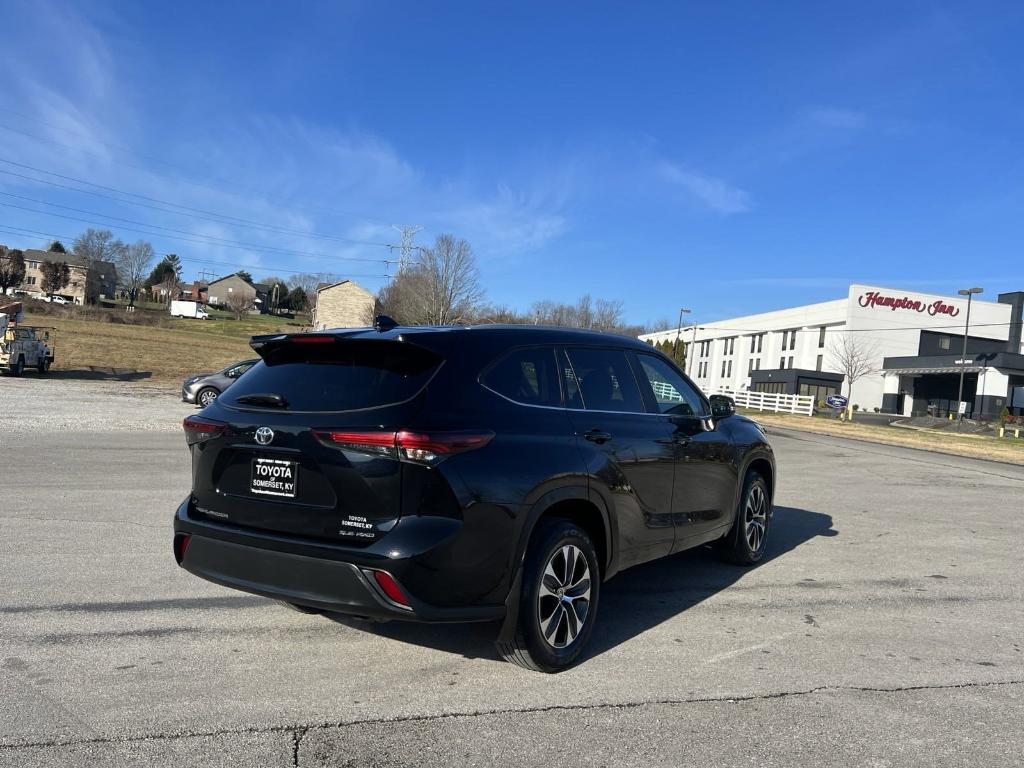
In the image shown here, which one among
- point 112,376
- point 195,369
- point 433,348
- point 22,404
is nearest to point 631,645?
point 433,348

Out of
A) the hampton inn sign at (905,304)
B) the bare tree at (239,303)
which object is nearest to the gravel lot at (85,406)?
the hampton inn sign at (905,304)

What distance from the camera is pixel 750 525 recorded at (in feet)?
21.0

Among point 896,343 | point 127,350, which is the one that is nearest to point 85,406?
point 127,350

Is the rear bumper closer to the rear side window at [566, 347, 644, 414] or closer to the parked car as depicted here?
the rear side window at [566, 347, 644, 414]

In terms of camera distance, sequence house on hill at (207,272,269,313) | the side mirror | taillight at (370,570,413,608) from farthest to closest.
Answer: house on hill at (207,272,269,313)
the side mirror
taillight at (370,570,413,608)

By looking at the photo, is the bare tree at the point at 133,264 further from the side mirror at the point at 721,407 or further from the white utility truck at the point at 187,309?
the side mirror at the point at 721,407

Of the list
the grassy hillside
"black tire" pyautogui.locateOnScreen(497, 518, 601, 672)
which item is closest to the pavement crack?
"black tire" pyautogui.locateOnScreen(497, 518, 601, 672)

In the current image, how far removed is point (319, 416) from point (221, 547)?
0.88 meters

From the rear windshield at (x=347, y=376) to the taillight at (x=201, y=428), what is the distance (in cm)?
13

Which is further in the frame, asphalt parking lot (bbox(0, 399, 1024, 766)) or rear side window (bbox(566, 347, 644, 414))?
rear side window (bbox(566, 347, 644, 414))

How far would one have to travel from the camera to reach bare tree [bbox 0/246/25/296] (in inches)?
3551

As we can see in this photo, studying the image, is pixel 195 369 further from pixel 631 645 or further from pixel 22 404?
pixel 631 645

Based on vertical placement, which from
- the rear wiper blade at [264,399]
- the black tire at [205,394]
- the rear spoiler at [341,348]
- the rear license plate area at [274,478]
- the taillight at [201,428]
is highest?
the rear spoiler at [341,348]

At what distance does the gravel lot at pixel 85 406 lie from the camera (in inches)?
611
